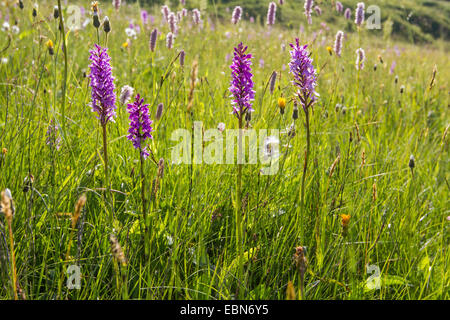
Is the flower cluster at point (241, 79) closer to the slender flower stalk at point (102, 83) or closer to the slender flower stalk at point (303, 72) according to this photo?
the slender flower stalk at point (303, 72)

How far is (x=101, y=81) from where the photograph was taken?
121 centimetres

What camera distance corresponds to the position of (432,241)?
1.67 metres

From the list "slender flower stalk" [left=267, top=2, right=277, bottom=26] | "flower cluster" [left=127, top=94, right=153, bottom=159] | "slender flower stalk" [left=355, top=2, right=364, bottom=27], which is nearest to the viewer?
"flower cluster" [left=127, top=94, right=153, bottom=159]

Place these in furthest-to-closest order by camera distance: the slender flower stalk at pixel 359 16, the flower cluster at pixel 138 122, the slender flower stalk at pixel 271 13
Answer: the slender flower stalk at pixel 271 13, the slender flower stalk at pixel 359 16, the flower cluster at pixel 138 122

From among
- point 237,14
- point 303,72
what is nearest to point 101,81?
point 303,72

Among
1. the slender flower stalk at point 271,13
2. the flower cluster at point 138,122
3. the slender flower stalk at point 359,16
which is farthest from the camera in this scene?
the slender flower stalk at point 271,13

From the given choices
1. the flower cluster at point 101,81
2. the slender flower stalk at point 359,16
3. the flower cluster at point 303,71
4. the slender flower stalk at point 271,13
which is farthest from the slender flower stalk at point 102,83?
the slender flower stalk at point 359,16

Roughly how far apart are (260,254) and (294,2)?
2.81 meters

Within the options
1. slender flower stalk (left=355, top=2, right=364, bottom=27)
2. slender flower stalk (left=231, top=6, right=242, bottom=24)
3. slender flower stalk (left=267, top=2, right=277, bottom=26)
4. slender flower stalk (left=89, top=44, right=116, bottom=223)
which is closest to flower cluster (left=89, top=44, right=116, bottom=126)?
slender flower stalk (left=89, top=44, right=116, bottom=223)

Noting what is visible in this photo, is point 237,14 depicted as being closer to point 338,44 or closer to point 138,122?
point 338,44

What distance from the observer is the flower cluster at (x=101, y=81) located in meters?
1.19

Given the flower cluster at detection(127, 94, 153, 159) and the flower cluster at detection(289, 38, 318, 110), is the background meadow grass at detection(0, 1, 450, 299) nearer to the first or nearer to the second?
the flower cluster at detection(127, 94, 153, 159)

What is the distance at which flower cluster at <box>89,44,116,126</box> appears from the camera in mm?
1193
